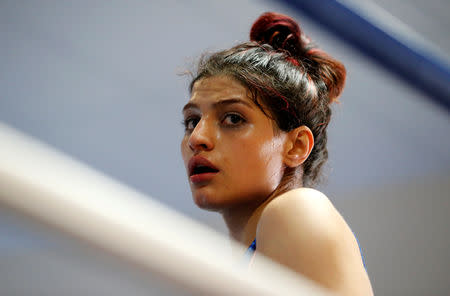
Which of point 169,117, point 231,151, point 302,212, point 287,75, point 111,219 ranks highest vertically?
point 169,117

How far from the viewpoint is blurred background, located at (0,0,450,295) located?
1.51 meters

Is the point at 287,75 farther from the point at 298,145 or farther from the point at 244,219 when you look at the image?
the point at 244,219

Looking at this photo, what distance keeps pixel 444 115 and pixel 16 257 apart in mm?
2112

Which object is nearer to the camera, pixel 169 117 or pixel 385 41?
pixel 385 41

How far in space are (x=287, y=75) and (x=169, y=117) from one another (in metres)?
1.15

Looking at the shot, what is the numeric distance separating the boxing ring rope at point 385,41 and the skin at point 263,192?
0.51 feet

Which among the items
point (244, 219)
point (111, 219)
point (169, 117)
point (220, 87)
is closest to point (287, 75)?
point (220, 87)

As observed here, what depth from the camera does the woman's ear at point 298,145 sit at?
68 cm

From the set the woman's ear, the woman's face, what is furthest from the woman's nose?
the woman's ear

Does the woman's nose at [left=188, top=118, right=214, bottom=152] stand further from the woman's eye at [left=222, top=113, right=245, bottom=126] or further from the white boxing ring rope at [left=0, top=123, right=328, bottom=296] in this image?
the white boxing ring rope at [left=0, top=123, right=328, bottom=296]

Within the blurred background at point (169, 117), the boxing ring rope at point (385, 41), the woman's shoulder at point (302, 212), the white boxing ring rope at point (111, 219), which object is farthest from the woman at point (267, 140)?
the blurred background at point (169, 117)

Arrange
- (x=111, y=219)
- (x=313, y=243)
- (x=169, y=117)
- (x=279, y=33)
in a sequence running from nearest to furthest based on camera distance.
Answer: (x=111, y=219), (x=313, y=243), (x=279, y=33), (x=169, y=117)

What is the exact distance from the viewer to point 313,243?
48 centimetres

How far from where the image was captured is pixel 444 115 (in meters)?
0.56
